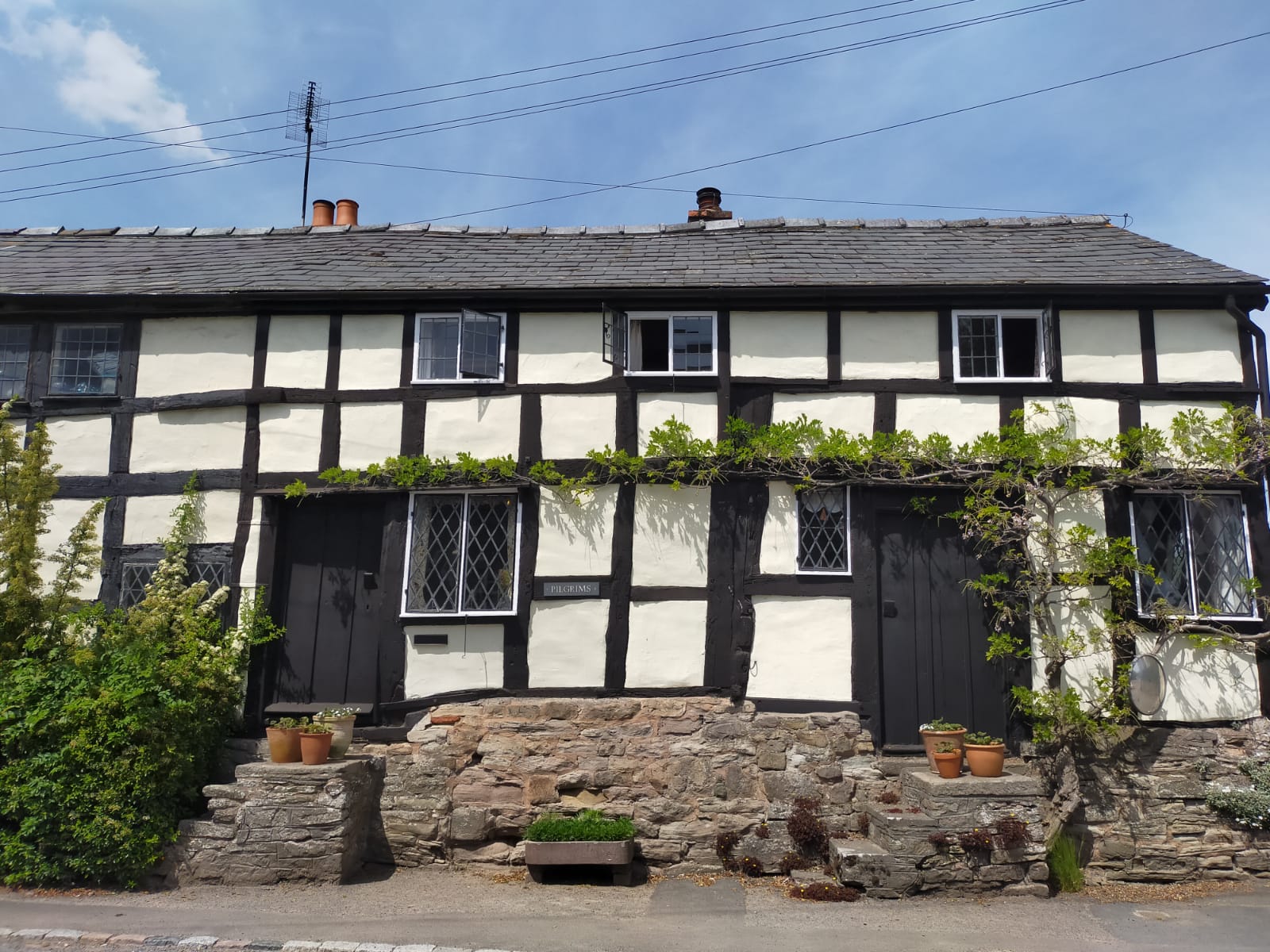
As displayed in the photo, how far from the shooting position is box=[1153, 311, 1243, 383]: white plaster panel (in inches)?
361

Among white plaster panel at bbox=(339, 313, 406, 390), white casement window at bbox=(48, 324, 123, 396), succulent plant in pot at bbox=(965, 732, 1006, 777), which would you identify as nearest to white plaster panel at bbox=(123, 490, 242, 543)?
white casement window at bbox=(48, 324, 123, 396)

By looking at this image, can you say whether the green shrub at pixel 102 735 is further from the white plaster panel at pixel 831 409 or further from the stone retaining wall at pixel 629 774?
the white plaster panel at pixel 831 409

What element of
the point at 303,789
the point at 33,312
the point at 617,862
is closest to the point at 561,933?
the point at 617,862

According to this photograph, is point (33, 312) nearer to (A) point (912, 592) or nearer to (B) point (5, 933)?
(B) point (5, 933)

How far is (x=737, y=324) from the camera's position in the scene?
9.55 meters

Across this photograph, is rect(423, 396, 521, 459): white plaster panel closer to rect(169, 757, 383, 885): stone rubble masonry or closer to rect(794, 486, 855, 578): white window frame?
rect(794, 486, 855, 578): white window frame

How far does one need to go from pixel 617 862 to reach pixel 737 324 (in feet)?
17.5

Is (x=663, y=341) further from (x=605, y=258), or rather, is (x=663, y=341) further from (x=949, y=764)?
(x=949, y=764)

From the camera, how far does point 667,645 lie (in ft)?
29.4

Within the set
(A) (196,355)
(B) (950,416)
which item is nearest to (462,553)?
(A) (196,355)

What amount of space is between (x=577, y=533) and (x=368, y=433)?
98.1 inches

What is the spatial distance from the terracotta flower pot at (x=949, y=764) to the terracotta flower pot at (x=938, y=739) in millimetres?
97

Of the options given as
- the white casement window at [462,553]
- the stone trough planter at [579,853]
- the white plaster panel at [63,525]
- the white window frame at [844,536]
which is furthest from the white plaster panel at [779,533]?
the white plaster panel at [63,525]

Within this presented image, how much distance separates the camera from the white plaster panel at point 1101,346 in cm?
923
